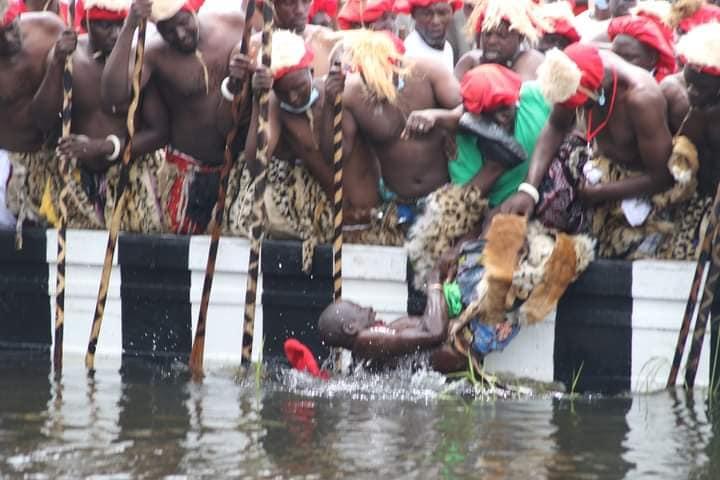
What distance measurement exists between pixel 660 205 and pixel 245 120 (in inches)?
83.1

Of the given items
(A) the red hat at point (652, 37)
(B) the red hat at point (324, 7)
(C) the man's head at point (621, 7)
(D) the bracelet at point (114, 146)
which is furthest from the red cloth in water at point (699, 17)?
(D) the bracelet at point (114, 146)

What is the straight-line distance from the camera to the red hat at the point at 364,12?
38.6 feet

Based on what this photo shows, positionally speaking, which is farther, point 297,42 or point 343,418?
point 297,42

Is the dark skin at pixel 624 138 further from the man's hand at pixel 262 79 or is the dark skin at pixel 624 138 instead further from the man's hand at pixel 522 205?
the man's hand at pixel 262 79

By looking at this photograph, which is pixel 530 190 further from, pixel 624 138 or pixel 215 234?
pixel 215 234

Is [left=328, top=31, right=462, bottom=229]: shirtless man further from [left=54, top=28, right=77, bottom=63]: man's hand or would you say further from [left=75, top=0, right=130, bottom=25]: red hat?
[left=54, top=28, right=77, bottom=63]: man's hand

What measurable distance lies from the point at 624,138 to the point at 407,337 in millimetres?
1382

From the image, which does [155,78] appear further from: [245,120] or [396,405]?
[396,405]

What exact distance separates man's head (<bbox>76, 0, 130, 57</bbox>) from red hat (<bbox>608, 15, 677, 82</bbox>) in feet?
8.13

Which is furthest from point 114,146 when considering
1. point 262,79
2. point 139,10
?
point 262,79

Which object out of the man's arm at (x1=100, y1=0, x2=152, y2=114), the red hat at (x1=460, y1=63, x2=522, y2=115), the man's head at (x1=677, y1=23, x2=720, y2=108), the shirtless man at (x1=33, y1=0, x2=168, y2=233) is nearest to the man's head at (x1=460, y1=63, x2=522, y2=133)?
the red hat at (x1=460, y1=63, x2=522, y2=115)

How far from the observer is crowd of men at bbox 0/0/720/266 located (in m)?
9.35

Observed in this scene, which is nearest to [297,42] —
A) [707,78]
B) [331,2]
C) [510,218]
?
[510,218]

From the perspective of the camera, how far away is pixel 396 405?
8969mm
